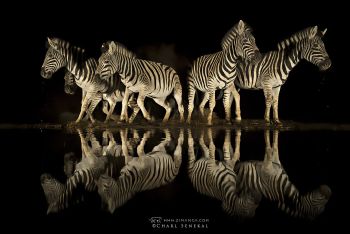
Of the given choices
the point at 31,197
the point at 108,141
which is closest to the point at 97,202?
→ the point at 31,197

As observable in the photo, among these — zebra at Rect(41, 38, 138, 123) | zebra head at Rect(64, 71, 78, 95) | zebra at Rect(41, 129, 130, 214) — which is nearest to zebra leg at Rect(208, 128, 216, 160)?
zebra at Rect(41, 129, 130, 214)

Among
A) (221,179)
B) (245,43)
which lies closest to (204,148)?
(221,179)

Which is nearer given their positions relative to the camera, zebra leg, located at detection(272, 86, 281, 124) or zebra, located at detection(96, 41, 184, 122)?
zebra, located at detection(96, 41, 184, 122)

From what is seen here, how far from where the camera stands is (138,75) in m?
9.08

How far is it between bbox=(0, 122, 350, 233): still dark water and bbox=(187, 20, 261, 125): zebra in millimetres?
2242

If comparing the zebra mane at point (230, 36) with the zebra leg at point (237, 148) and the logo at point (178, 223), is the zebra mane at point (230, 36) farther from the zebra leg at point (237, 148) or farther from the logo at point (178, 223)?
the logo at point (178, 223)

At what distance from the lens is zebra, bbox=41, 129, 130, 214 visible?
3.64 meters

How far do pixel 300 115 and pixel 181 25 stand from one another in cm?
315

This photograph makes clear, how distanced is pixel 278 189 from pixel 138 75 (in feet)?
18.2

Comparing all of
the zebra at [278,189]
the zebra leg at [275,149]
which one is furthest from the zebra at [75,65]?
the zebra at [278,189]

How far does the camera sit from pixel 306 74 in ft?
41.8

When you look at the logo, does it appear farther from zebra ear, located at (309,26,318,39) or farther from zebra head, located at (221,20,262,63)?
zebra ear, located at (309,26,318,39)

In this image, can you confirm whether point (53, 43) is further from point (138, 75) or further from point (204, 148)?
point (204, 148)

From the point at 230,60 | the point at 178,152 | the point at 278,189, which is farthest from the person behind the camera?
the point at 230,60
